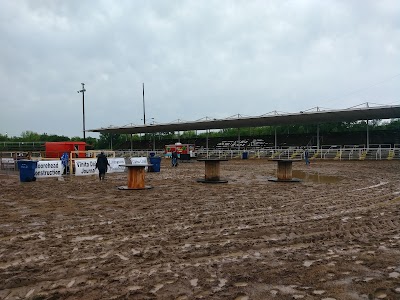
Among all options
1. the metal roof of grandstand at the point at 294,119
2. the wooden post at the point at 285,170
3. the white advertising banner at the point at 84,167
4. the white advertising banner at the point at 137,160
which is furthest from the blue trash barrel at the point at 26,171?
the metal roof of grandstand at the point at 294,119

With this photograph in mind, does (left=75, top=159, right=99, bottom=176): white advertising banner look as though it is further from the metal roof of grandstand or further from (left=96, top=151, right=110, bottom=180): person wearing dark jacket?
the metal roof of grandstand

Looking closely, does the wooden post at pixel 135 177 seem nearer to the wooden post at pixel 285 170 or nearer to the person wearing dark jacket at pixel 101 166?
the person wearing dark jacket at pixel 101 166

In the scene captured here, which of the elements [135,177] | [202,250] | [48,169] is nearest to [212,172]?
[135,177]

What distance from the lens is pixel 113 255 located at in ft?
17.5

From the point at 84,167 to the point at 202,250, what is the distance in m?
17.4

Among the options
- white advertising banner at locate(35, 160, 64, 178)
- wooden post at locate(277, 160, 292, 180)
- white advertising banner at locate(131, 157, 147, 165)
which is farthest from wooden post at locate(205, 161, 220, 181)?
white advertising banner at locate(35, 160, 64, 178)

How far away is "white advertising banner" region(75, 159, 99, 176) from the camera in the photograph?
21.4 metres

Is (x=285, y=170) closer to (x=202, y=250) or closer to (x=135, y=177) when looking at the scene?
(x=135, y=177)

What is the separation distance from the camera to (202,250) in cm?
559

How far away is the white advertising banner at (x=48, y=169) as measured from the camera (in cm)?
1945

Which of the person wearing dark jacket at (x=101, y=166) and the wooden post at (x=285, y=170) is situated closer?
the wooden post at (x=285, y=170)

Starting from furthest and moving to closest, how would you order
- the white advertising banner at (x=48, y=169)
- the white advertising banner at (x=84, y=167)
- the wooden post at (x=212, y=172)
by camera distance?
the white advertising banner at (x=84, y=167) → the white advertising banner at (x=48, y=169) → the wooden post at (x=212, y=172)

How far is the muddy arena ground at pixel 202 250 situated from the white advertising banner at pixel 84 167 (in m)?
11.1

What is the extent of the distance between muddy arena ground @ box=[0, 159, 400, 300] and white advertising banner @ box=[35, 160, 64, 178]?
9593 mm
